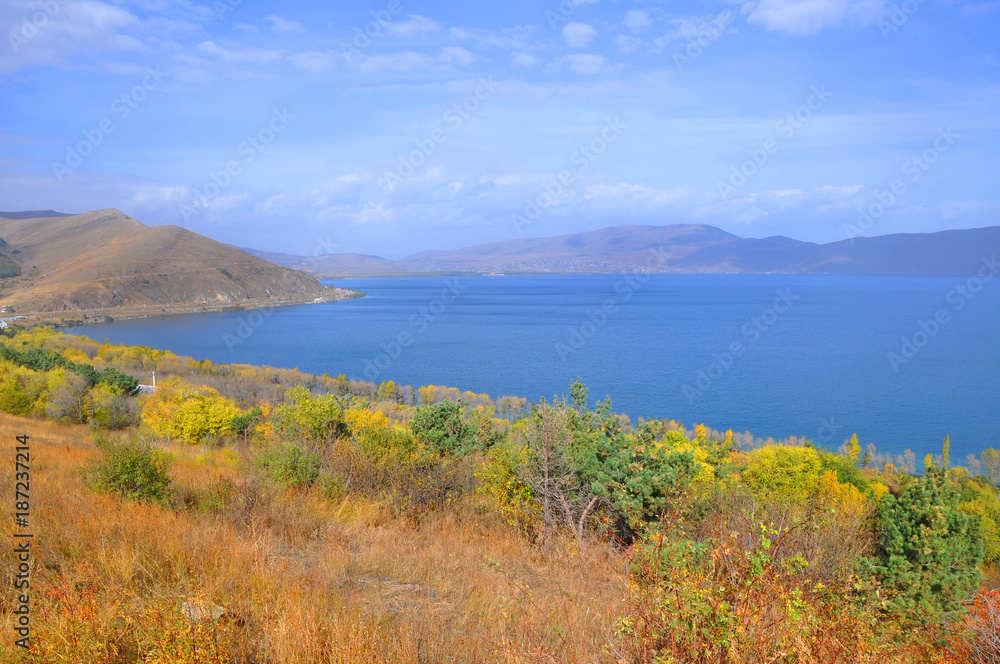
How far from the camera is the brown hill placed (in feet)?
378

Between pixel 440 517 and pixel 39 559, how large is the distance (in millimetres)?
4351

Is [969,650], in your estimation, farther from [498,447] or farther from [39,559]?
[498,447]

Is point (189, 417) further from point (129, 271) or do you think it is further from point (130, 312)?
point (129, 271)

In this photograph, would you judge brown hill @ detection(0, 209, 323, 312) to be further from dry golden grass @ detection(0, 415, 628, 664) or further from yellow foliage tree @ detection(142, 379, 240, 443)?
dry golden grass @ detection(0, 415, 628, 664)

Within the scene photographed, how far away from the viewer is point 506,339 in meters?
75.5

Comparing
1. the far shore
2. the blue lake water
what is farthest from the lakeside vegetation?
the far shore

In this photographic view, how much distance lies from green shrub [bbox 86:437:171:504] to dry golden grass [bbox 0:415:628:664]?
0.24 metres

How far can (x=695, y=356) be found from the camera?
64.0 metres

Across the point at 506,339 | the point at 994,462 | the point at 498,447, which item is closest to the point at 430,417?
the point at 498,447

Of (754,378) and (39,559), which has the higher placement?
(39,559)

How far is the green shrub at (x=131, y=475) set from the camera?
234 inches

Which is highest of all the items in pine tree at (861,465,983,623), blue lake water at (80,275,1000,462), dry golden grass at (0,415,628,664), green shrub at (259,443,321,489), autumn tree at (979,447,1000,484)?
dry golden grass at (0,415,628,664)

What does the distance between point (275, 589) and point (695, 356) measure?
6480cm

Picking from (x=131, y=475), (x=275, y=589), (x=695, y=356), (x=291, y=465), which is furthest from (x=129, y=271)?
(x=275, y=589)
